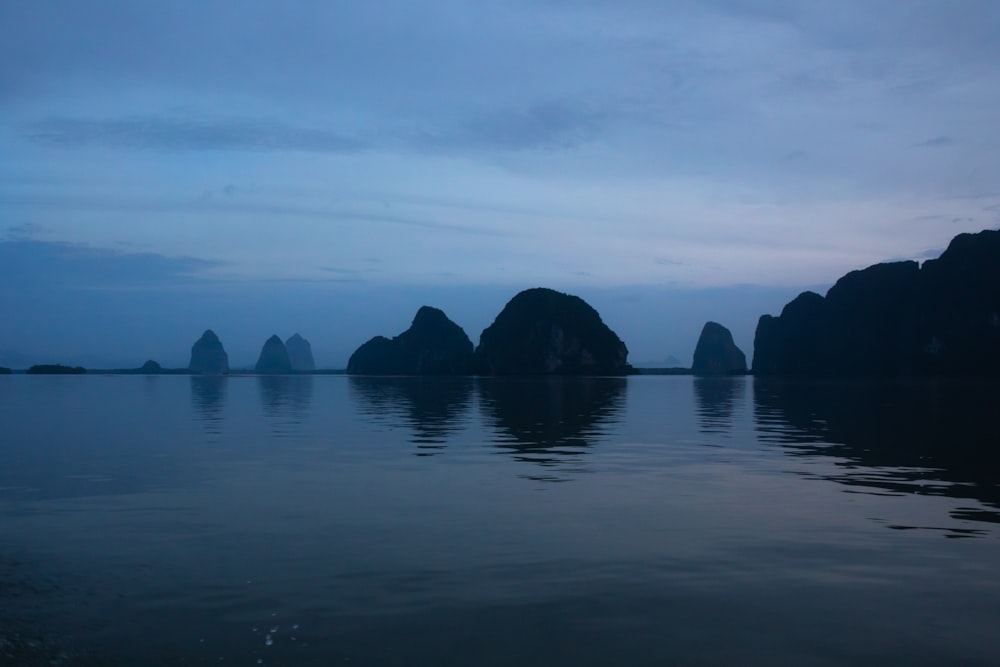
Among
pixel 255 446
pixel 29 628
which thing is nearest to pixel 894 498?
pixel 29 628

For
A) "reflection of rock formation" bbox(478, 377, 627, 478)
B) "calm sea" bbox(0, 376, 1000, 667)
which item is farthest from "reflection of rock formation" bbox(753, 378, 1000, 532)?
"reflection of rock formation" bbox(478, 377, 627, 478)

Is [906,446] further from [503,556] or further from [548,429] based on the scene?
[503,556]

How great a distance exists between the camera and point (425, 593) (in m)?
13.0

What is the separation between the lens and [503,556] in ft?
51.1

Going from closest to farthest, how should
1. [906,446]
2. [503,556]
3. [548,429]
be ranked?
1. [503,556]
2. [906,446]
3. [548,429]

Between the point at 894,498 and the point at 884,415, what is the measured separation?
39.9 metres

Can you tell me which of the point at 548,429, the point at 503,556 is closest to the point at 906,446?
the point at 548,429

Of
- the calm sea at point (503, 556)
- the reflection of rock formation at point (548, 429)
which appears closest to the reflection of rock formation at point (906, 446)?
the calm sea at point (503, 556)

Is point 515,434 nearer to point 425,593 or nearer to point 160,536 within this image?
point 160,536

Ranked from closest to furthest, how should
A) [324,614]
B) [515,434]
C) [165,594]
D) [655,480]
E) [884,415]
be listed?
[324,614]
[165,594]
[655,480]
[515,434]
[884,415]

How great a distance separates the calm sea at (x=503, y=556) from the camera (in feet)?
35.6

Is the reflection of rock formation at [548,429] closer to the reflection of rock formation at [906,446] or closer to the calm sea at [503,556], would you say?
the calm sea at [503,556]

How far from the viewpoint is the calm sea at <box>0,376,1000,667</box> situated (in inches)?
427

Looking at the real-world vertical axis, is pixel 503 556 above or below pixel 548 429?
above
